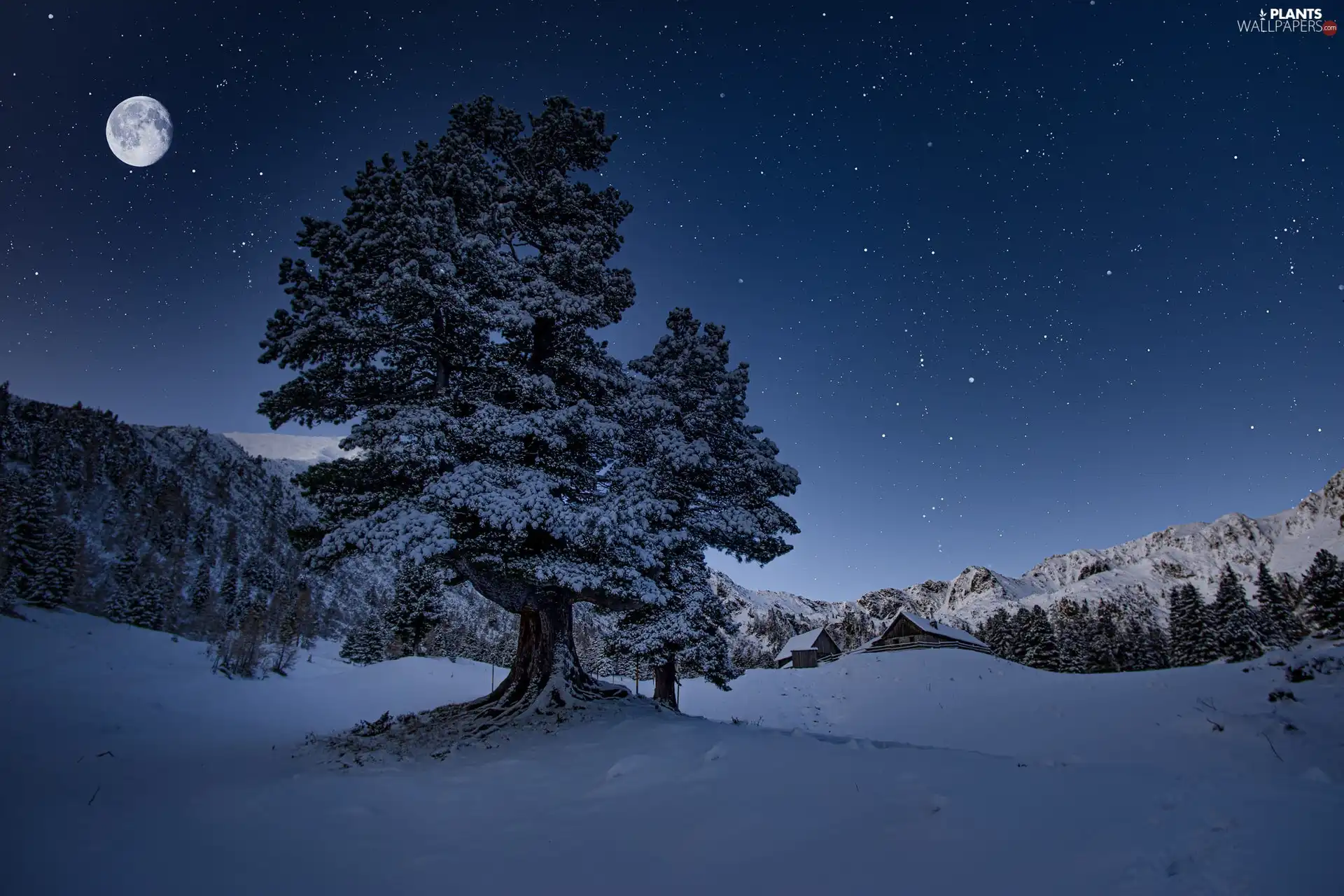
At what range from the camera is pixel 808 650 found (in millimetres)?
59625

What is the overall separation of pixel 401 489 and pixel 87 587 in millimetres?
143412

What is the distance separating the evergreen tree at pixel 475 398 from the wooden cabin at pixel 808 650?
170 ft

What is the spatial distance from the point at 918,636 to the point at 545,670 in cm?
4011

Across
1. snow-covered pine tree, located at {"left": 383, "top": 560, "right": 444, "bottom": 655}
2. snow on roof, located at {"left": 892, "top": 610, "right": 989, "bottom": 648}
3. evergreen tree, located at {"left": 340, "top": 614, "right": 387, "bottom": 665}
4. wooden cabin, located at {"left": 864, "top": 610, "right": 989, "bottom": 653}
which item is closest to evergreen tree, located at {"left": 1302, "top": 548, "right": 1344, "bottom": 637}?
snow on roof, located at {"left": 892, "top": 610, "right": 989, "bottom": 648}

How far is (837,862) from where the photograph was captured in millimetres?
4133

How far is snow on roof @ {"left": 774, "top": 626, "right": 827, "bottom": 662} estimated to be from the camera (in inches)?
2397

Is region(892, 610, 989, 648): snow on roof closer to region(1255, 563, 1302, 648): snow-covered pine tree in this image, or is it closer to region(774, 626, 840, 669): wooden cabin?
region(774, 626, 840, 669): wooden cabin

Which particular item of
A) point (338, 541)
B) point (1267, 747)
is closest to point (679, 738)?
point (338, 541)

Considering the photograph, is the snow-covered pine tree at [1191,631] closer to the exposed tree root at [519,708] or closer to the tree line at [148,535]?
the exposed tree root at [519,708]

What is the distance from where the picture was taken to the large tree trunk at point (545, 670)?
11398 millimetres

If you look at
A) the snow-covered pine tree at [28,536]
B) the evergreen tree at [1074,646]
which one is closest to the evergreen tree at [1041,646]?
the evergreen tree at [1074,646]

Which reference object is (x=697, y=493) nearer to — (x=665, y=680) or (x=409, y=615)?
(x=665, y=680)

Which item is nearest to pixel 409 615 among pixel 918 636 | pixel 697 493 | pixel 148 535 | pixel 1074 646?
pixel 697 493

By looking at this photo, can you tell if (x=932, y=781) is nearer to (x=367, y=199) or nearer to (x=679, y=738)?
(x=679, y=738)
